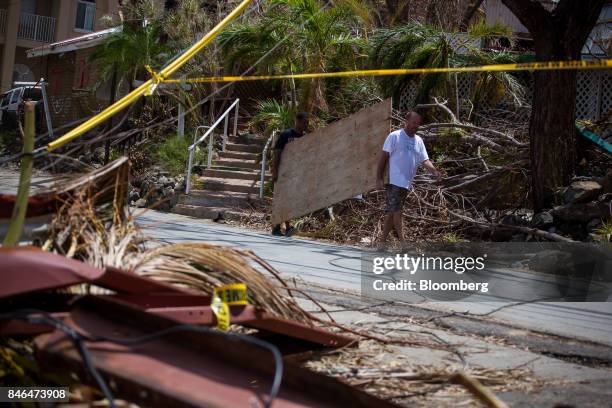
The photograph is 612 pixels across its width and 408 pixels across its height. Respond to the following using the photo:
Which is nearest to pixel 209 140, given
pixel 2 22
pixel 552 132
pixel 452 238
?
pixel 452 238

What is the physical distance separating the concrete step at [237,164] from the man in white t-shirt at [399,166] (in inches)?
288

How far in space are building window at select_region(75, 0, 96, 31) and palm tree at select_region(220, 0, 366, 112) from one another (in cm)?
2153

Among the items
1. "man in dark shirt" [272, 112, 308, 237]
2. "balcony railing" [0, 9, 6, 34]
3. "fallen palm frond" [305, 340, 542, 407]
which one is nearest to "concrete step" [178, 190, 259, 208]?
"man in dark shirt" [272, 112, 308, 237]

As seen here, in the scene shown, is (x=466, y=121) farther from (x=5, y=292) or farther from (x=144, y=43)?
(x=5, y=292)

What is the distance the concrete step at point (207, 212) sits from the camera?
1454cm

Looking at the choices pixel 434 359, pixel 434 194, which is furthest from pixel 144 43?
pixel 434 359

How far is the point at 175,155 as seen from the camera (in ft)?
59.0

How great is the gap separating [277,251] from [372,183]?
180 centimetres

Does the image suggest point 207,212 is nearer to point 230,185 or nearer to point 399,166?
point 230,185

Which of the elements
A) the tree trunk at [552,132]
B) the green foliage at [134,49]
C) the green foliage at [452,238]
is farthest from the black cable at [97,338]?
the green foliage at [134,49]

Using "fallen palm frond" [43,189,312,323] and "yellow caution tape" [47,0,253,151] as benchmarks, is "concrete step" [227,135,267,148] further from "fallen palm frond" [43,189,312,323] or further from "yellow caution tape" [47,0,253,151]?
"fallen palm frond" [43,189,312,323]

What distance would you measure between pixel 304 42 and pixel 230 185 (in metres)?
3.37

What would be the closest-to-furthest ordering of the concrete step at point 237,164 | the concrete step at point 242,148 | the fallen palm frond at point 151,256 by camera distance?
the fallen palm frond at point 151,256 < the concrete step at point 237,164 < the concrete step at point 242,148

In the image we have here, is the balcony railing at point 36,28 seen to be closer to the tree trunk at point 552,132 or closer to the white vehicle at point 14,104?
the white vehicle at point 14,104
